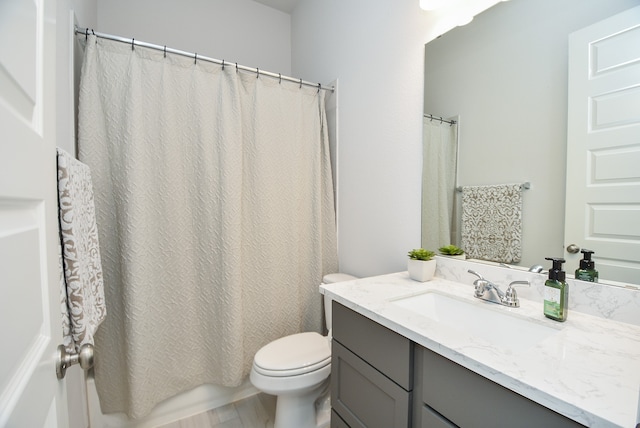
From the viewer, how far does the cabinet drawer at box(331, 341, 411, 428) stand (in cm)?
78

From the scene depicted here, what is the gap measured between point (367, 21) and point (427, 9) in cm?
47

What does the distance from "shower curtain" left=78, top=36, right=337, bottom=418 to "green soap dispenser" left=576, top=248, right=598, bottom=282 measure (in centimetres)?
129

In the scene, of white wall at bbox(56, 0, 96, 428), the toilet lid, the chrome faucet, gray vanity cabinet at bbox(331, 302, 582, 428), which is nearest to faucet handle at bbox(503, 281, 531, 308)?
the chrome faucet

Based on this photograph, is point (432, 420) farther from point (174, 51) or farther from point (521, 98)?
point (174, 51)

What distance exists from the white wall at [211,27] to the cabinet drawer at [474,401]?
2.45 m

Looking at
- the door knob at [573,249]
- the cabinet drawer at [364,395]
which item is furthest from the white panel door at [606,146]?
the cabinet drawer at [364,395]

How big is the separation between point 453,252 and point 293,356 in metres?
0.91

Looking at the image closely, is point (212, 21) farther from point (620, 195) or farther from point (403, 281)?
point (620, 195)

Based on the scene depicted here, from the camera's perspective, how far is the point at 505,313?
2.83ft

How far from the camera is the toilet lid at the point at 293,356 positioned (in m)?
1.29

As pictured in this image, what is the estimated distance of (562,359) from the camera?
1.95ft

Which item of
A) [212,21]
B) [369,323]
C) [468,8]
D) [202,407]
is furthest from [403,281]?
[212,21]

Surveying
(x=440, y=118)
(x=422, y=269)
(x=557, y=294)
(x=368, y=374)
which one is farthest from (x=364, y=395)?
(x=440, y=118)

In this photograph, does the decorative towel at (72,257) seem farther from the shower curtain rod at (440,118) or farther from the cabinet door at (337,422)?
the shower curtain rod at (440,118)
